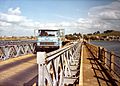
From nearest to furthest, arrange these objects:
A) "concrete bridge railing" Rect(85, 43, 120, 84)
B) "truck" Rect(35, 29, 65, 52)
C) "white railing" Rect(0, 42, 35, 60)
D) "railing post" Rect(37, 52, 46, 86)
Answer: "railing post" Rect(37, 52, 46, 86)
"concrete bridge railing" Rect(85, 43, 120, 84)
"white railing" Rect(0, 42, 35, 60)
"truck" Rect(35, 29, 65, 52)

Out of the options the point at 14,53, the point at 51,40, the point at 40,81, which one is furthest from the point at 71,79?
the point at 51,40

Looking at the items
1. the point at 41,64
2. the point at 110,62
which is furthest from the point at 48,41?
the point at 41,64

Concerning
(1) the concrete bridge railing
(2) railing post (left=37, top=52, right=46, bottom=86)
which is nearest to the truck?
(1) the concrete bridge railing

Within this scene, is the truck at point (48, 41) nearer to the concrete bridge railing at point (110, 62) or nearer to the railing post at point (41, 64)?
the concrete bridge railing at point (110, 62)

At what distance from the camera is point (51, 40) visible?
81.1 ft

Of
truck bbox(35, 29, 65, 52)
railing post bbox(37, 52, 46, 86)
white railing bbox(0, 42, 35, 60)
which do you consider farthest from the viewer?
truck bbox(35, 29, 65, 52)

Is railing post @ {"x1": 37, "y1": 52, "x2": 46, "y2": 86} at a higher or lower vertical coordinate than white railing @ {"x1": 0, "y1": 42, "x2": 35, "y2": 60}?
higher

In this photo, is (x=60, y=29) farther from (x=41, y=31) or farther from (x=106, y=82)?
(x=106, y=82)

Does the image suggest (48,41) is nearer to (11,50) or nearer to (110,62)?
(11,50)

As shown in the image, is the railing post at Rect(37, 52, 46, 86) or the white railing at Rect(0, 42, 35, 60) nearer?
the railing post at Rect(37, 52, 46, 86)

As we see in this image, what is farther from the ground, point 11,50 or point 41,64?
point 41,64

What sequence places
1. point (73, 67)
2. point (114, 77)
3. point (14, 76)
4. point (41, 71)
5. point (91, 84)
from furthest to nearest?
point (73, 67), point (14, 76), point (114, 77), point (91, 84), point (41, 71)

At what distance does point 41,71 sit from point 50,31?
2115 centimetres

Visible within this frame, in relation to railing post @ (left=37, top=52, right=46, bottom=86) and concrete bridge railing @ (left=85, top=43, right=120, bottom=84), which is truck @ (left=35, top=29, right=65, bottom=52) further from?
railing post @ (left=37, top=52, right=46, bottom=86)
